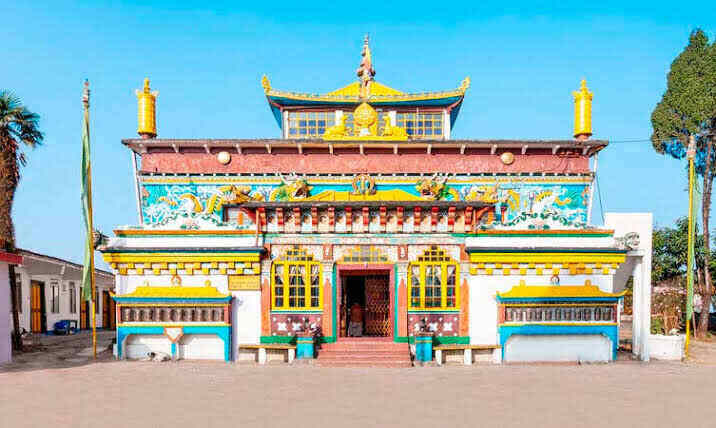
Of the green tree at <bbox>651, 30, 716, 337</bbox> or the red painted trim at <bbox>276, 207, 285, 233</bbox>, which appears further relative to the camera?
the green tree at <bbox>651, 30, 716, 337</bbox>

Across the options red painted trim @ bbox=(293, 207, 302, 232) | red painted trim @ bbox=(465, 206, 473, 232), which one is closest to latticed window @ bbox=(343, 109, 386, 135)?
red painted trim @ bbox=(293, 207, 302, 232)

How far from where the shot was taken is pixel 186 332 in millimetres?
18922

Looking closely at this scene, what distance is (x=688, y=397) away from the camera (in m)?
13.0

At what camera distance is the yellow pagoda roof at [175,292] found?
18.9m

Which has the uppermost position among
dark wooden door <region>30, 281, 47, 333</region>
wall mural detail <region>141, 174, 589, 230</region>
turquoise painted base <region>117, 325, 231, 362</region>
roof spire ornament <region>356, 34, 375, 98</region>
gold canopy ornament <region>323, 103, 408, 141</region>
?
roof spire ornament <region>356, 34, 375, 98</region>

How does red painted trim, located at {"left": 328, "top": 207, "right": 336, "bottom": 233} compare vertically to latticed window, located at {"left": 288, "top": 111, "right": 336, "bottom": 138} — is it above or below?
below

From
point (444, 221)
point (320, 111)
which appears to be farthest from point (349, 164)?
point (444, 221)

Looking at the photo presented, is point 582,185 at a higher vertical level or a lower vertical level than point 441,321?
higher

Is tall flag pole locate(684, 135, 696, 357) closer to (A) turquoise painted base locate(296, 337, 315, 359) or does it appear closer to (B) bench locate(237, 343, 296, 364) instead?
(A) turquoise painted base locate(296, 337, 315, 359)

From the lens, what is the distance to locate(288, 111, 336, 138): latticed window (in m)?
27.4

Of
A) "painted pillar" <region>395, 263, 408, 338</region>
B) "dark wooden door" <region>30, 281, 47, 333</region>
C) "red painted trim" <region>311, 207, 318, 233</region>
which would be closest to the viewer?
"painted pillar" <region>395, 263, 408, 338</region>

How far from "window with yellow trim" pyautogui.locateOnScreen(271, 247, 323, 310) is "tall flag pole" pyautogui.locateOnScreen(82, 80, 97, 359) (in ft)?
22.7

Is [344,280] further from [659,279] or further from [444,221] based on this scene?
[659,279]

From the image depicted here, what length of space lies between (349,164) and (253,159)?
4.65 metres
